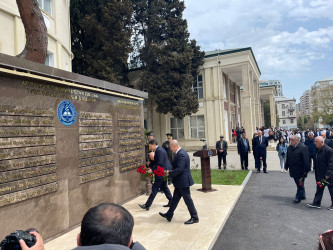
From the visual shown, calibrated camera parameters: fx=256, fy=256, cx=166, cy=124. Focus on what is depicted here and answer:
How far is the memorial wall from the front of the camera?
13.2ft

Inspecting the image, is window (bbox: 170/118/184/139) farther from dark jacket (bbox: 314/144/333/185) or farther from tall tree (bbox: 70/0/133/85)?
dark jacket (bbox: 314/144/333/185)

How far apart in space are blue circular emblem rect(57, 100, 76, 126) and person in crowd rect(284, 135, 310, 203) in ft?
18.5

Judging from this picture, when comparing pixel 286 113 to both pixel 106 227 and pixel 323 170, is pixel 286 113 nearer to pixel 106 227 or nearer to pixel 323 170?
pixel 323 170

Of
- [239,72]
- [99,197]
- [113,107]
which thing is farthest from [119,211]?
[239,72]

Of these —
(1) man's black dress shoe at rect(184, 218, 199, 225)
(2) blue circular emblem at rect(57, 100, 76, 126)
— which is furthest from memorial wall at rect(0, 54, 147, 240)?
(1) man's black dress shoe at rect(184, 218, 199, 225)

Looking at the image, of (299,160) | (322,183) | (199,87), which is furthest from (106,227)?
(199,87)

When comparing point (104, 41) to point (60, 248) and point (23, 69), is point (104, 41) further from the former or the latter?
point (60, 248)

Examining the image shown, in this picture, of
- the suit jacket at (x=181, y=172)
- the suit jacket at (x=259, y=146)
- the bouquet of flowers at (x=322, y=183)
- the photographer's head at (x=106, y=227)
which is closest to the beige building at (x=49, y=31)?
the suit jacket at (x=181, y=172)

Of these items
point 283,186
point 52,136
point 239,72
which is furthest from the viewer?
point 239,72

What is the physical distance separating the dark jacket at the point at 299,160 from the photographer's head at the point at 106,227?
20.7ft

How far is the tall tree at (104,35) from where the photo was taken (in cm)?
1953

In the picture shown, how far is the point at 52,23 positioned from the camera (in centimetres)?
1359

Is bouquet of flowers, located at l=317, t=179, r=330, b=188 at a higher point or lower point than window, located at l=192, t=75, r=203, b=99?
lower

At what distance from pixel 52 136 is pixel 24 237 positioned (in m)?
3.71
